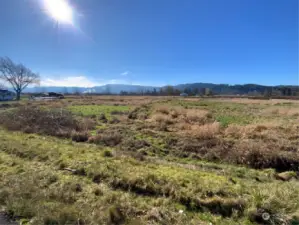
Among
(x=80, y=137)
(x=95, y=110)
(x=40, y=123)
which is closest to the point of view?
(x=80, y=137)

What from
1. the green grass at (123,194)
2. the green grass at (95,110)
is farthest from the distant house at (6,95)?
the green grass at (123,194)

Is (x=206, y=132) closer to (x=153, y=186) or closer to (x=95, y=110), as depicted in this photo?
→ (x=153, y=186)

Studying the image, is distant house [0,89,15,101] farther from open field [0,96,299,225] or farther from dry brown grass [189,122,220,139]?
dry brown grass [189,122,220,139]

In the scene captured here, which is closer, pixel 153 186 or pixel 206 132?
pixel 153 186

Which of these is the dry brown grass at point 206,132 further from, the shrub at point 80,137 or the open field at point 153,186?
the shrub at point 80,137

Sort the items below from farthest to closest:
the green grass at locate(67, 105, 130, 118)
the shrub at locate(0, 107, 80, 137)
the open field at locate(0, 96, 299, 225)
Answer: the green grass at locate(67, 105, 130, 118)
the shrub at locate(0, 107, 80, 137)
the open field at locate(0, 96, 299, 225)

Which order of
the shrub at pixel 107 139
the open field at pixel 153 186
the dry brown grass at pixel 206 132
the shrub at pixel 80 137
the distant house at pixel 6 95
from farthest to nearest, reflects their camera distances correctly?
the distant house at pixel 6 95 < the shrub at pixel 80 137 < the dry brown grass at pixel 206 132 < the shrub at pixel 107 139 < the open field at pixel 153 186

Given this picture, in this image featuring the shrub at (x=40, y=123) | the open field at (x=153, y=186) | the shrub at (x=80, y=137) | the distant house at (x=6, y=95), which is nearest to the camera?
the open field at (x=153, y=186)

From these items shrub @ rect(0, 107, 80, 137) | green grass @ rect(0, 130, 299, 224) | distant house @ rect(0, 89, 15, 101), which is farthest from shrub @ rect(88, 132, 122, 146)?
distant house @ rect(0, 89, 15, 101)

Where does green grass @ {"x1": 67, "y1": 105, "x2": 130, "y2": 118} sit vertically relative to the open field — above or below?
below

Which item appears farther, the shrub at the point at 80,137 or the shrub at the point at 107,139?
the shrub at the point at 80,137

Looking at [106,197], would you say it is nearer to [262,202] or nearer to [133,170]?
[133,170]

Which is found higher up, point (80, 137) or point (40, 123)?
point (40, 123)

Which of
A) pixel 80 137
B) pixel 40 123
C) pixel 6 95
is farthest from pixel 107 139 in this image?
pixel 6 95
